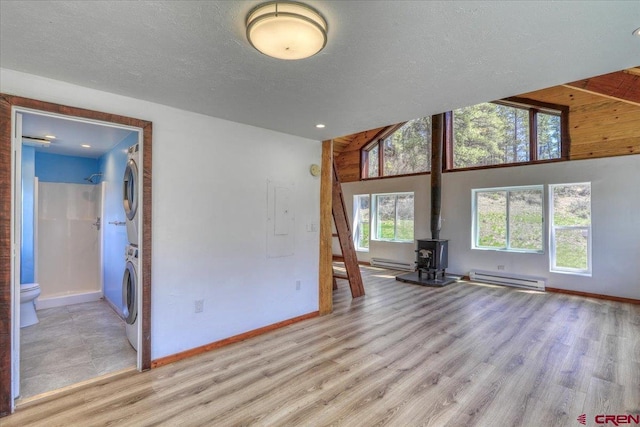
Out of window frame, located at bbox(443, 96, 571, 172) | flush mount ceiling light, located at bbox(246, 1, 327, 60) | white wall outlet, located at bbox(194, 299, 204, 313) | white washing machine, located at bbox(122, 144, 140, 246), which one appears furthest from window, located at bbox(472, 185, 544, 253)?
white washing machine, located at bbox(122, 144, 140, 246)

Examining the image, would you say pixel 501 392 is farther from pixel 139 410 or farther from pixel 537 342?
pixel 139 410

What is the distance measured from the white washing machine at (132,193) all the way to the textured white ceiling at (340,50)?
0.67 metres

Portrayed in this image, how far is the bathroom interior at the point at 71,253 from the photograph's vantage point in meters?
2.63

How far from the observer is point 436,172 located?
6.07 metres

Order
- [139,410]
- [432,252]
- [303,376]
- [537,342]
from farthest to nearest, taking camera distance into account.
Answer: [432,252], [537,342], [303,376], [139,410]

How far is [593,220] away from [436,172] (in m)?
2.63

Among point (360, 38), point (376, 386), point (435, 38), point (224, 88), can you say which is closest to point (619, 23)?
point (435, 38)

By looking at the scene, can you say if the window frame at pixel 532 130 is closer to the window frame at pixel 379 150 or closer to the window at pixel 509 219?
the window at pixel 509 219

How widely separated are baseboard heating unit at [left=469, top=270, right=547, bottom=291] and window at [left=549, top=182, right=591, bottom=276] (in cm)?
37

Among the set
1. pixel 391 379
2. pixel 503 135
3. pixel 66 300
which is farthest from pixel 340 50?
pixel 503 135

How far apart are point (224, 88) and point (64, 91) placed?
1.16 metres

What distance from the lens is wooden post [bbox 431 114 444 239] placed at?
19.7ft

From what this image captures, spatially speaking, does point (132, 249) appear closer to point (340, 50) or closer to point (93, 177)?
point (93, 177)

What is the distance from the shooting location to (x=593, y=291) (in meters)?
4.79
